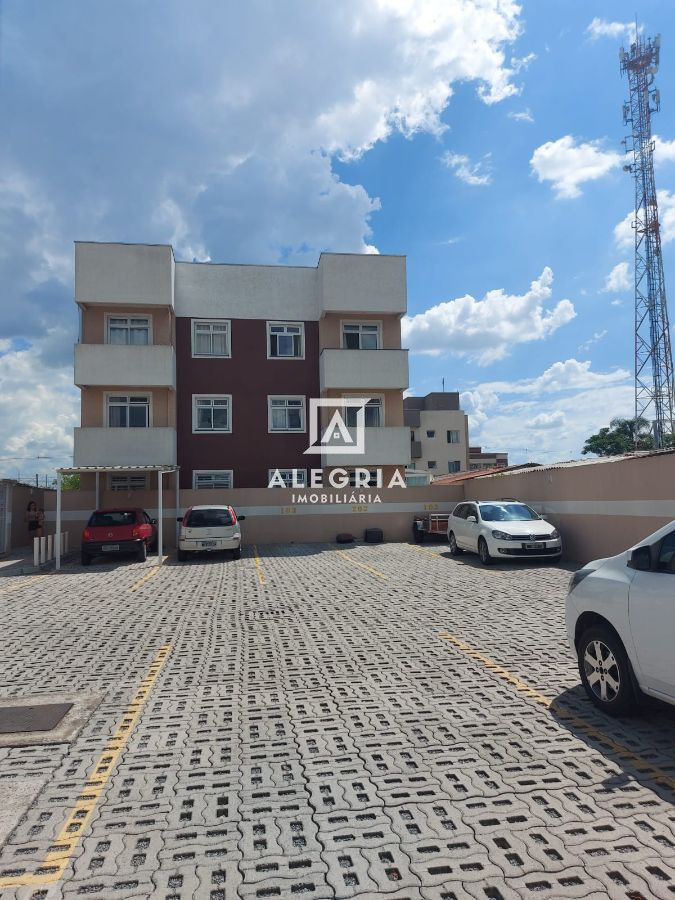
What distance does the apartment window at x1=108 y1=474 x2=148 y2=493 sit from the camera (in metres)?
23.0

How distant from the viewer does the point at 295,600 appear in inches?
422

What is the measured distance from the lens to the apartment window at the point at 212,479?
2383 cm

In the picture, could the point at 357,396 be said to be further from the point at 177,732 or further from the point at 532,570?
the point at 177,732

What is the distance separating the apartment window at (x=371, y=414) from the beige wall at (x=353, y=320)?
7.40 ft

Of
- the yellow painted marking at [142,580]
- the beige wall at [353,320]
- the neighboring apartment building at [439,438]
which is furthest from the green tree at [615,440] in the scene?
the yellow painted marking at [142,580]

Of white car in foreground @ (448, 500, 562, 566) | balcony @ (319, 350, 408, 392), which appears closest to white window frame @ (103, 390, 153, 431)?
balcony @ (319, 350, 408, 392)

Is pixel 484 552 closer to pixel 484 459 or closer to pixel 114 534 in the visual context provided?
pixel 114 534

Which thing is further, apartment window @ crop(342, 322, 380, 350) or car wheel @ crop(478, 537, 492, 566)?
apartment window @ crop(342, 322, 380, 350)

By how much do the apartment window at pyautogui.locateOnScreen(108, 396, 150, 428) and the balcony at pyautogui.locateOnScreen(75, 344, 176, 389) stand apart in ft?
2.98

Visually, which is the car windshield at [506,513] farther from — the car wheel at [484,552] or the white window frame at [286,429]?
the white window frame at [286,429]

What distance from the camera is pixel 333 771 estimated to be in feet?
13.4

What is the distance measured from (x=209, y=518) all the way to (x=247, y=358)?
8.95 meters

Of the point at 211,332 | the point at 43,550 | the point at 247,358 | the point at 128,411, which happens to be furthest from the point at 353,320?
the point at 43,550
